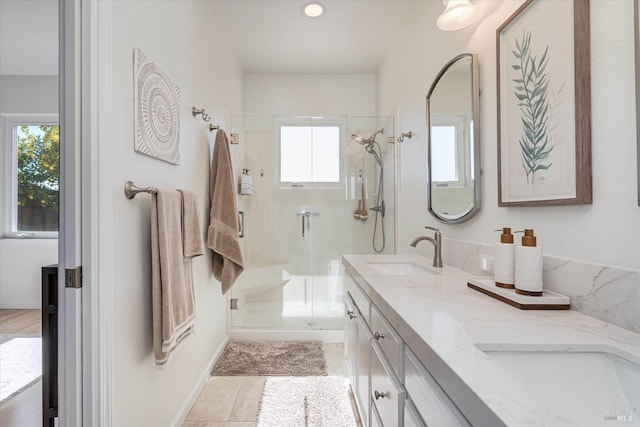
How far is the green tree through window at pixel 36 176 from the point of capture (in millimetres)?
2992

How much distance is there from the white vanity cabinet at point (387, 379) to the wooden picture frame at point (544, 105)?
0.67 m

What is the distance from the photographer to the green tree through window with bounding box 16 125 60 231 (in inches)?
118

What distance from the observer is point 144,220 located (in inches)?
47.7

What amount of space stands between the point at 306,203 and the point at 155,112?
5.69 feet

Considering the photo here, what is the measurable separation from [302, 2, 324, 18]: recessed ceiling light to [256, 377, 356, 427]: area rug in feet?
8.91

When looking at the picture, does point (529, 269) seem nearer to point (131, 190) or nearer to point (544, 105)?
point (544, 105)

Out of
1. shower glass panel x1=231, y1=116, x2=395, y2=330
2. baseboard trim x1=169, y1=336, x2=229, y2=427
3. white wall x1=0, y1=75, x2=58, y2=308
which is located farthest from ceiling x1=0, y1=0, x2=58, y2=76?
baseboard trim x1=169, y1=336, x2=229, y2=427

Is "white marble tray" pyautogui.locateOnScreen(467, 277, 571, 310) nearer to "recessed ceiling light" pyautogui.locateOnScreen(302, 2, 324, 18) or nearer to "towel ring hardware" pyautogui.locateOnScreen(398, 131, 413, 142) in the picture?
"towel ring hardware" pyautogui.locateOnScreen(398, 131, 413, 142)

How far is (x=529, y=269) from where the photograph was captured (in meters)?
0.84

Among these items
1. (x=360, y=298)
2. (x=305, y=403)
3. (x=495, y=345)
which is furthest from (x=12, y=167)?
(x=495, y=345)

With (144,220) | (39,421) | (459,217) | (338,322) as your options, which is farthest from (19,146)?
(459,217)

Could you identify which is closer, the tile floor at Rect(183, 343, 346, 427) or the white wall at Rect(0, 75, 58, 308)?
the tile floor at Rect(183, 343, 346, 427)

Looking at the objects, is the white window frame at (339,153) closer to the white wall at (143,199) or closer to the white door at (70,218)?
the white wall at (143,199)

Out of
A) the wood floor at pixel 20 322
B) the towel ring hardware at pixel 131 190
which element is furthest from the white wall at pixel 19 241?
the towel ring hardware at pixel 131 190
